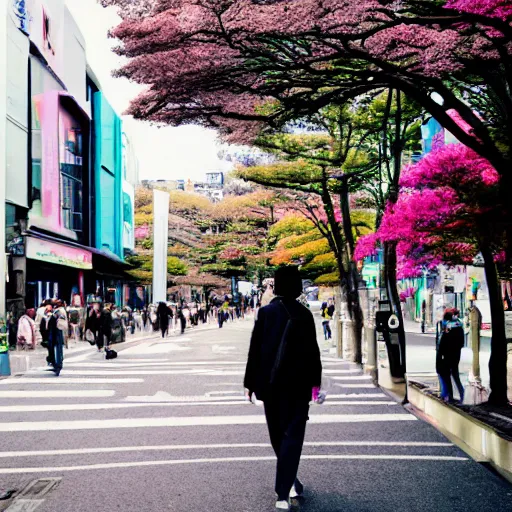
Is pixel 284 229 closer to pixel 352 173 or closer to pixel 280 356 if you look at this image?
pixel 352 173

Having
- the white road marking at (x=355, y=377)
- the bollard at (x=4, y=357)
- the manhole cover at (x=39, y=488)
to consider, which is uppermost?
the bollard at (x=4, y=357)

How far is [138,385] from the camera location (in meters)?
16.8

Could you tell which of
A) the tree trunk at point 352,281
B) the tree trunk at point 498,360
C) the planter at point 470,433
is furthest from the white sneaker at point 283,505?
the tree trunk at point 352,281

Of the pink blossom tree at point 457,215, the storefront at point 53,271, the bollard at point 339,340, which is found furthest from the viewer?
the storefront at point 53,271

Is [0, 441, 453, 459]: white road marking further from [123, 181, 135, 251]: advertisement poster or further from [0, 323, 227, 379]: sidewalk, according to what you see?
[123, 181, 135, 251]: advertisement poster

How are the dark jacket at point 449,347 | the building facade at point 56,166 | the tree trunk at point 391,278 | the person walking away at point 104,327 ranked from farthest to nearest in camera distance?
1. the building facade at point 56,166
2. the person walking away at point 104,327
3. the tree trunk at point 391,278
4. the dark jacket at point 449,347

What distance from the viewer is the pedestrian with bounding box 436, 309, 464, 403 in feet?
45.0

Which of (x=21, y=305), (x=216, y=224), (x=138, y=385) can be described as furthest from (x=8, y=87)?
(x=216, y=224)

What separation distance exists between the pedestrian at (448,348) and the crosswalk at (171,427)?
0.93 metres

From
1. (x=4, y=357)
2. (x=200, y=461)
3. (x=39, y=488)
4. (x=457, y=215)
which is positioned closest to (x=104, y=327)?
(x=4, y=357)

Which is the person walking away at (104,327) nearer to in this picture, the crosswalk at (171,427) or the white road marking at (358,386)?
the crosswalk at (171,427)

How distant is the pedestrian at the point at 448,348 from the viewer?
540 inches

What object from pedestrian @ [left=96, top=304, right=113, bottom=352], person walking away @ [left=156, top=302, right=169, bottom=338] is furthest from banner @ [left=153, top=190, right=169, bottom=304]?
pedestrian @ [left=96, top=304, right=113, bottom=352]

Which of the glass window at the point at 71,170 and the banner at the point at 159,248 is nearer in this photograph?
the glass window at the point at 71,170
